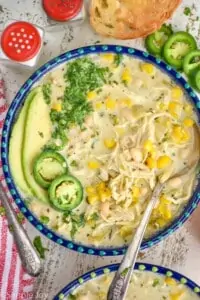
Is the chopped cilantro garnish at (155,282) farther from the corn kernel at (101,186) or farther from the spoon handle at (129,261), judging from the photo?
the corn kernel at (101,186)

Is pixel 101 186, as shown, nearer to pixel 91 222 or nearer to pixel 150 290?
pixel 91 222

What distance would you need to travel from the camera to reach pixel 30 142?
2674 mm

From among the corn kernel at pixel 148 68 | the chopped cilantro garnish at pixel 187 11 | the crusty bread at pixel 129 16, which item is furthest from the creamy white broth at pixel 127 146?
the chopped cilantro garnish at pixel 187 11

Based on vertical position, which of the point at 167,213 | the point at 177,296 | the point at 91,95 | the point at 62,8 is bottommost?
the point at 177,296

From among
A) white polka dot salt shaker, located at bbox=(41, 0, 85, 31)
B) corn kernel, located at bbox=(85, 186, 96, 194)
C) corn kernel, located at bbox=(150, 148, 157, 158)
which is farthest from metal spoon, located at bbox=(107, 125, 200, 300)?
white polka dot salt shaker, located at bbox=(41, 0, 85, 31)

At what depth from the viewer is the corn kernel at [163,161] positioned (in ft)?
8.76

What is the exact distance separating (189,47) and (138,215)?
71 cm

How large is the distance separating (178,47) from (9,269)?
3.64 ft

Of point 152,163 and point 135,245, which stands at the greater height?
point 152,163

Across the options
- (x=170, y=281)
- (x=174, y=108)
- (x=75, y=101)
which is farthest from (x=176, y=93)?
(x=170, y=281)

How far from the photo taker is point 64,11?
284 cm

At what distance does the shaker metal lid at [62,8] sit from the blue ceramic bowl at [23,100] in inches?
8.1

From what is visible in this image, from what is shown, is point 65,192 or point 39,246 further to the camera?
point 39,246

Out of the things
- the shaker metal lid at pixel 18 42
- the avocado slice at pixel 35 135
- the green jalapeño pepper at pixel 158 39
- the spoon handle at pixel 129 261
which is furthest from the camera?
the green jalapeño pepper at pixel 158 39
